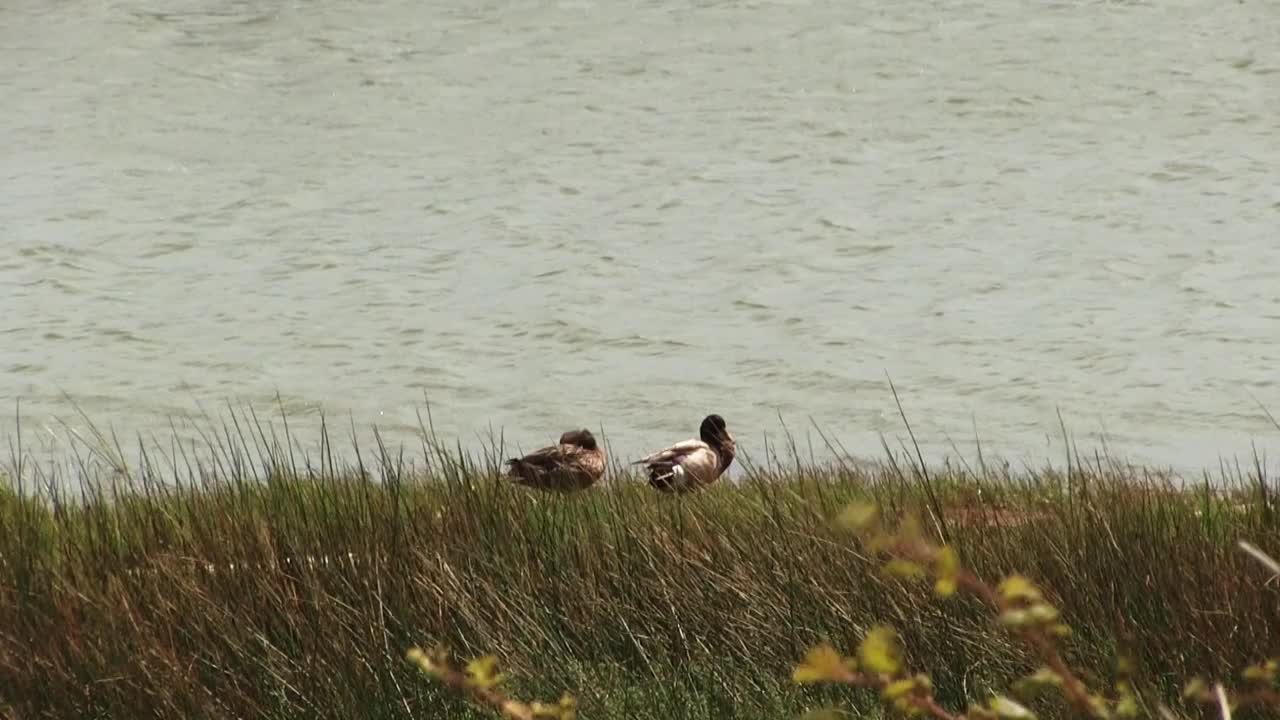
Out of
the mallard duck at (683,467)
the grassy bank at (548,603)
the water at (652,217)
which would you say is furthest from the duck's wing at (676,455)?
the water at (652,217)

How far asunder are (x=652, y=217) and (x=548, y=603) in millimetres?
29159

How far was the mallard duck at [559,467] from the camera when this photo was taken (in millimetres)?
8719

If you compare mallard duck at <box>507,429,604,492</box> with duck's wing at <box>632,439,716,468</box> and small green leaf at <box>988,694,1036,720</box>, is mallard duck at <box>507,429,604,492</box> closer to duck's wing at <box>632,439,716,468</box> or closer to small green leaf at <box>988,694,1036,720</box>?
duck's wing at <box>632,439,716,468</box>

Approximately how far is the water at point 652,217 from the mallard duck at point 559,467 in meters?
6.99

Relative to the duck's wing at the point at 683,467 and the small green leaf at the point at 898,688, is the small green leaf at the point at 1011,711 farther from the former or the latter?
the duck's wing at the point at 683,467

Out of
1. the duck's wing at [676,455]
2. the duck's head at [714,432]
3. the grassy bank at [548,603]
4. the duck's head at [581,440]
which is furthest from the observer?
the duck's head at [714,432]

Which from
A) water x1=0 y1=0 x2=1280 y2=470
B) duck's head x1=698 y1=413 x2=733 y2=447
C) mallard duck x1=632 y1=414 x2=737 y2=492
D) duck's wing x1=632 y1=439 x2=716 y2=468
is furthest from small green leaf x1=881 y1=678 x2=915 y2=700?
water x1=0 y1=0 x2=1280 y2=470

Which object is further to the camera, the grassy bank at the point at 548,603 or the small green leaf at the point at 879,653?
Result: the grassy bank at the point at 548,603

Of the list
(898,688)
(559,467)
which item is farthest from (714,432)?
(898,688)

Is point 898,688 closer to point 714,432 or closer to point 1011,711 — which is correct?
point 1011,711

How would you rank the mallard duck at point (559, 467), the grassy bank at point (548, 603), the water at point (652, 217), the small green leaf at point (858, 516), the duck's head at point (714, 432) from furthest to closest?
the water at point (652, 217)
the duck's head at point (714, 432)
the mallard duck at point (559, 467)
the grassy bank at point (548, 603)
the small green leaf at point (858, 516)

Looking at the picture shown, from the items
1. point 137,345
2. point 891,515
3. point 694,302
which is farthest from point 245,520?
Result: point 694,302

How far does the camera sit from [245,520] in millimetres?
6258

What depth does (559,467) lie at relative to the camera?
8.88 m
